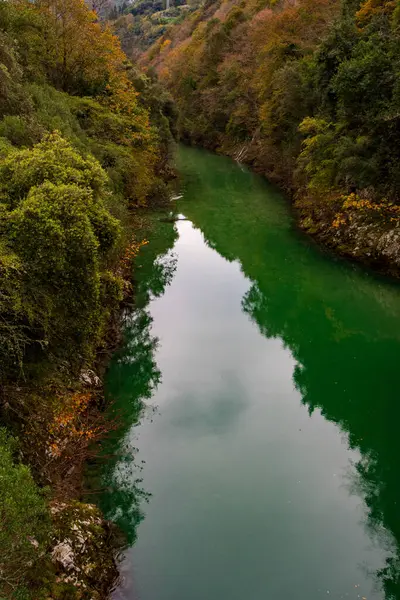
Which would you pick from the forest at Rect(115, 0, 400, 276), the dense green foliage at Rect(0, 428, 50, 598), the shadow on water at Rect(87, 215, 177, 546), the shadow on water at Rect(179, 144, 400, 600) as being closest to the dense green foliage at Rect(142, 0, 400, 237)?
the forest at Rect(115, 0, 400, 276)

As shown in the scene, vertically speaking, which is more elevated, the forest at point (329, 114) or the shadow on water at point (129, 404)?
the forest at point (329, 114)

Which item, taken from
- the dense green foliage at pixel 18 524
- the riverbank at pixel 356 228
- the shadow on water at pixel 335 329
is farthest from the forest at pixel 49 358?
the riverbank at pixel 356 228

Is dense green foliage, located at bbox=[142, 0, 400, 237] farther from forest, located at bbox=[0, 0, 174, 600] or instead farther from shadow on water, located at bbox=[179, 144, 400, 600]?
forest, located at bbox=[0, 0, 174, 600]

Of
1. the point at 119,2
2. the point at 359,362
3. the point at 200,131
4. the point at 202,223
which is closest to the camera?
the point at 359,362

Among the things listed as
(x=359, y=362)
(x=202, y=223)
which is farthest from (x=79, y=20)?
(x=359, y=362)

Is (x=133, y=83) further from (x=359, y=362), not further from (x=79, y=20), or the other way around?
(x=359, y=362)

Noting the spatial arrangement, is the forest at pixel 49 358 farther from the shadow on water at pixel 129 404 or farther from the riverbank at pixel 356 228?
the riverbank at pixel 356 228
